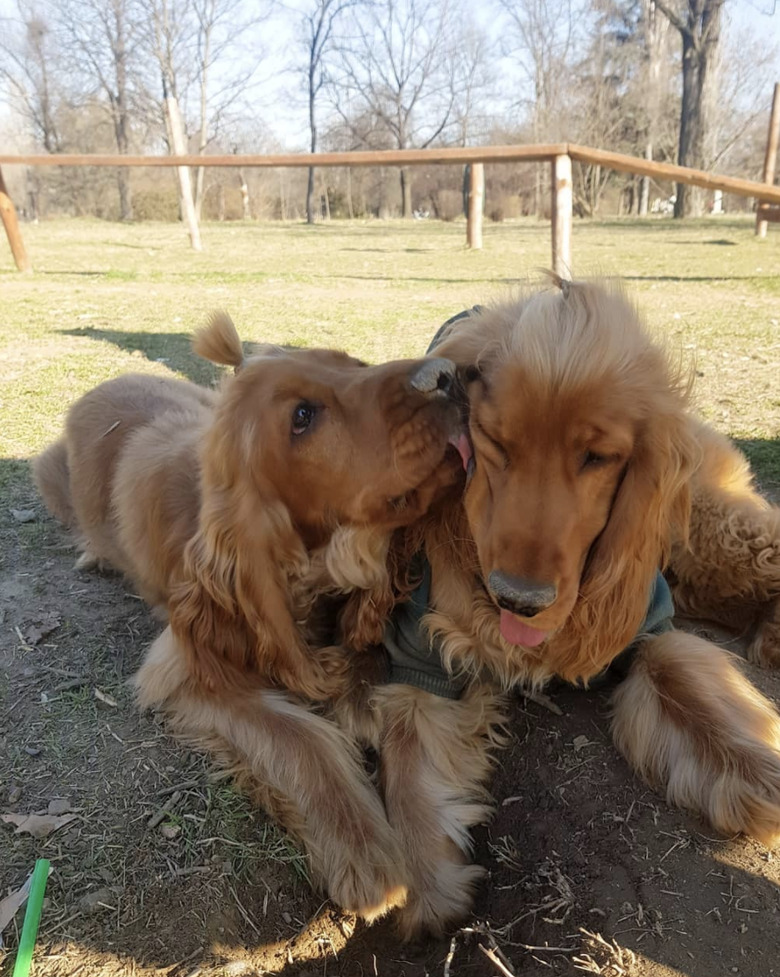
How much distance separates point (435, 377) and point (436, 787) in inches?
46.4

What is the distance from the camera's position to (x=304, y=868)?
2.10m

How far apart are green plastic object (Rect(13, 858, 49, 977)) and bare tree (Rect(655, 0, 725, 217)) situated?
1004 inches

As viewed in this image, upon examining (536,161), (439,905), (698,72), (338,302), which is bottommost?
(439,905)

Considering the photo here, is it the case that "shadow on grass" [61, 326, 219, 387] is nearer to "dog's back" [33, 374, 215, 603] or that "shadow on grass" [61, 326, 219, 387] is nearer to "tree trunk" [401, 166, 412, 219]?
"dog's back" [33, 374, 215, 603]

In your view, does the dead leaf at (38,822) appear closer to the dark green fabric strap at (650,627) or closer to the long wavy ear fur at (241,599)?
the long wavy ear fur at (241,599)

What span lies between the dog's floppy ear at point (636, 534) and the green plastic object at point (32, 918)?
1.48 m

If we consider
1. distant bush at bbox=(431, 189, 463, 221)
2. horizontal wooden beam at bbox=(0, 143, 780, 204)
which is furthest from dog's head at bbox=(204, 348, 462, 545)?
distant bush at bbox=(431, 189, 463, 221)

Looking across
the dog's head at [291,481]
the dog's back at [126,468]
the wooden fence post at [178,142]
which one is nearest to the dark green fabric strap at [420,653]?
the dog's head at [291,481]

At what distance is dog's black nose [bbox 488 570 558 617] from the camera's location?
174cm

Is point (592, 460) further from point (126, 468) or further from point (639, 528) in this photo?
point (126, 468)

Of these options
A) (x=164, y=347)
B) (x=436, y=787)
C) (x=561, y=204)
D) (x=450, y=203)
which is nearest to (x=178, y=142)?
(x=164, y=347)

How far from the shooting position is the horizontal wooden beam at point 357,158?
7969mm

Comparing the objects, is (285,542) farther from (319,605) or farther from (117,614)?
(117,614)

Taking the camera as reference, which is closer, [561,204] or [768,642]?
[768,642]
